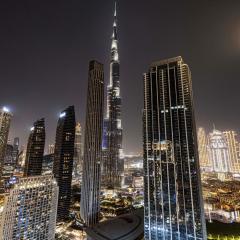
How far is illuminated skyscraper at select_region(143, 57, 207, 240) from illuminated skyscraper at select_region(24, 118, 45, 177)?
295ft

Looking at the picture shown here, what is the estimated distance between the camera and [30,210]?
55812 millimetres

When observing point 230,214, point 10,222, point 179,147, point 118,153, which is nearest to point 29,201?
point 10,222

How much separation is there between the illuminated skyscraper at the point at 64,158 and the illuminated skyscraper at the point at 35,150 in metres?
15.8

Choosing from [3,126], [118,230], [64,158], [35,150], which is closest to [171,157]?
[118,230]

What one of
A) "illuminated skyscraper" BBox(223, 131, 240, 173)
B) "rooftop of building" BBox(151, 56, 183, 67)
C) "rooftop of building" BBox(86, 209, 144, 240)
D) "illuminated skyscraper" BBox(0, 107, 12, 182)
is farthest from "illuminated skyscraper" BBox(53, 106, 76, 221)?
"illuminated skyscraper" BBox(223, 131, 240, 173)

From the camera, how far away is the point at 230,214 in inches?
3479

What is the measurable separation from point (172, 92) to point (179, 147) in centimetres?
1948

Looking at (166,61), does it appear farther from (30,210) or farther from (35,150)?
(35,150)

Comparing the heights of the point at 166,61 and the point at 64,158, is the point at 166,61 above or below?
above

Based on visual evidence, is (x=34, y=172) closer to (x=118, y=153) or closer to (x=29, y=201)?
(x=29, y=201)

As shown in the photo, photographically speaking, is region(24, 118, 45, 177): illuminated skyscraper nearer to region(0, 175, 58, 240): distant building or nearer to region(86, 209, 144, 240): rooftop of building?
region(0, 175, 58, 240): distant building

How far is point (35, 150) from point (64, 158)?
103ft

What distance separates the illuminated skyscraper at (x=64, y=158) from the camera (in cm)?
9816

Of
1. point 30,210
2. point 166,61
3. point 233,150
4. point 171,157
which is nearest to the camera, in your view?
point 30,210
